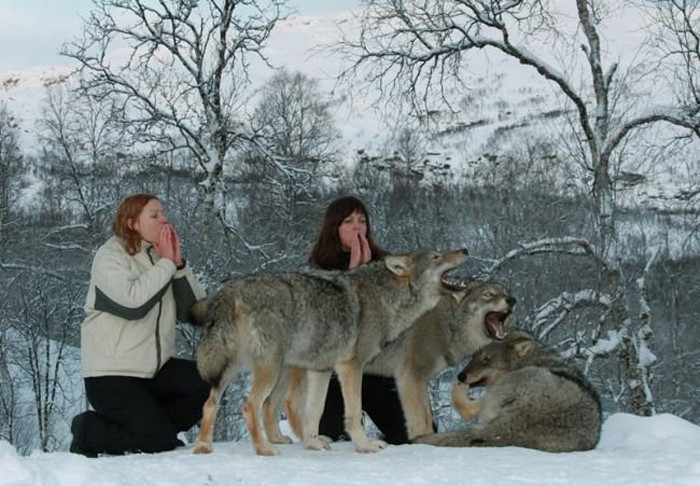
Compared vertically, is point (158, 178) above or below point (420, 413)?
above

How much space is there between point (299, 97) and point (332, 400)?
3970 cm

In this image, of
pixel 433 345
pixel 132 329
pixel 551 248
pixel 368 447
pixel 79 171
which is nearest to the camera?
pixel 368 447

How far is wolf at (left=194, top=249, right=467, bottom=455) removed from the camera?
18.3 ft

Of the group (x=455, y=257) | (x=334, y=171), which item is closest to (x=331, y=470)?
(x=455, y=257)

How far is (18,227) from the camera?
33750 millimetres

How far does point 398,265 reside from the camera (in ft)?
21.3

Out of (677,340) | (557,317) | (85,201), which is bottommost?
(677,340)

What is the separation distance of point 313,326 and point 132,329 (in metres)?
1.43

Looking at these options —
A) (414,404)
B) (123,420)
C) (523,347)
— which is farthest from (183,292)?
(523,347)

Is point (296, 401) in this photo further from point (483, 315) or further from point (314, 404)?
point (483, 315)

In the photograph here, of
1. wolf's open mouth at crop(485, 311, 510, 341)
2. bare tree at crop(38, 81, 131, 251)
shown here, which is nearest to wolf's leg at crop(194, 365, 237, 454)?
wolf's open mouth at crop(485, 311, 510, 341)

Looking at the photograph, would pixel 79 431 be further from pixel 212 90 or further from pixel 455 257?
pixel 212 90

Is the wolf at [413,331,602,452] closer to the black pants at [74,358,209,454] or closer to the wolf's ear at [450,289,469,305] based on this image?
the wolf's ear at [450,289,469,305]

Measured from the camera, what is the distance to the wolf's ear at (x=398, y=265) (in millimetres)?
6495
